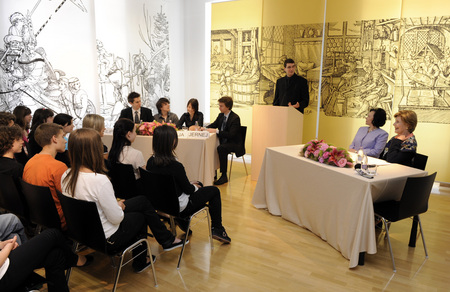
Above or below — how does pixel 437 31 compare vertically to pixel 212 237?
above

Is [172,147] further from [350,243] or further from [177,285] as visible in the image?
[350,243]

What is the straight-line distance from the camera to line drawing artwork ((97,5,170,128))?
669cm

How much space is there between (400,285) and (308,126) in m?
3.76

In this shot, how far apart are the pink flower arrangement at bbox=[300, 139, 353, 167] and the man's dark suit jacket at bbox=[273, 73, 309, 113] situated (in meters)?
2.25

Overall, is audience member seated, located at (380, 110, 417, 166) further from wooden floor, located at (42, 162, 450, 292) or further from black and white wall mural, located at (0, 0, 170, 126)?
black and white wall mural, located at (0, 0, 170, 126)

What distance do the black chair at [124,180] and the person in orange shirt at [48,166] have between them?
2.37ft

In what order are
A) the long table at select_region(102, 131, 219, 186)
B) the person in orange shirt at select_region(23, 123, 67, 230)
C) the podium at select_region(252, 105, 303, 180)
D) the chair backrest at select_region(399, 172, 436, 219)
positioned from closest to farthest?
1. the person in orange shirt at select_region(23, 123, 67, 230)
2. the chair backrest at select_region(399, 172, 436, 219)
3. the long table at select_region(102, 131, 219, 186)
4. the podium at select_region(252, 105, 303, 180)

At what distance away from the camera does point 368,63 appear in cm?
643

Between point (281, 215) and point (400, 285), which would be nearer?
point (400, 285)

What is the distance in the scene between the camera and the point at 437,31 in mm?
5848

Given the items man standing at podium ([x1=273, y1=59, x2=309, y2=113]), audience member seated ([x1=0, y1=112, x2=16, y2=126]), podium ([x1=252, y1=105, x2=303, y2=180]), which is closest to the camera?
audience member seated ([x1=0, y1=112, x2=16, y2=126])

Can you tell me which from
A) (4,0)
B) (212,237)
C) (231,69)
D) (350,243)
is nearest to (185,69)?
(231,69)

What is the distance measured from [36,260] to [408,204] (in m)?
3.06

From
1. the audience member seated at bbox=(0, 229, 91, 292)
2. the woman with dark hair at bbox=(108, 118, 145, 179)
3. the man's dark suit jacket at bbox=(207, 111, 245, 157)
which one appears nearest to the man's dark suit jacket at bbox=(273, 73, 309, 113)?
the man's dark suit jacket at bbox=(207, 111, 245, 157)
